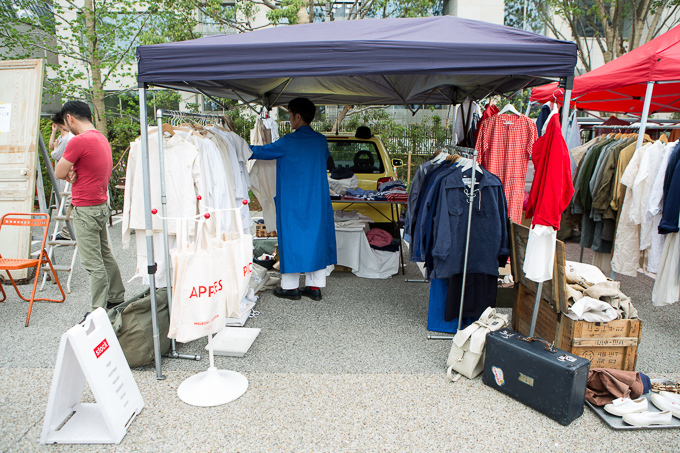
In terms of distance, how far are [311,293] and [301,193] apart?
117cm

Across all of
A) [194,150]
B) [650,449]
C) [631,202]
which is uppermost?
[194,150]

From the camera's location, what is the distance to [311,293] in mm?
4797

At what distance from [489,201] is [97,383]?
301 cm

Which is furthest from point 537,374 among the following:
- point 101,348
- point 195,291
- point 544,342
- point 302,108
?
point 302,108

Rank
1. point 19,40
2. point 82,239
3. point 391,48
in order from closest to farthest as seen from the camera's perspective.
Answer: point 391,48
point 82,239
point 19,40

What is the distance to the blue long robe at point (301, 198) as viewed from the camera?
4316mm

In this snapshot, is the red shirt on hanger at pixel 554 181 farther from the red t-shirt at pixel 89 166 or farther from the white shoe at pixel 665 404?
the red t-shirt at pixel 89 166

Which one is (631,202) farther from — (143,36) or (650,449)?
(143,36)

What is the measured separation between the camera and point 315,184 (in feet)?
14.5

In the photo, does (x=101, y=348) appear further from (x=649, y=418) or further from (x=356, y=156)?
(x=356, y=156)

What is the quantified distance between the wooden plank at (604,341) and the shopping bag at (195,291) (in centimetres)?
255

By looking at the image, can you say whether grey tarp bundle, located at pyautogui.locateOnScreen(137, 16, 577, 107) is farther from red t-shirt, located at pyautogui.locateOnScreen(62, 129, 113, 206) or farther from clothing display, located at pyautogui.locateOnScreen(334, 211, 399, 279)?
clothing display, located at pyautogui.locateOnScreen(334, 211, 399, 279)

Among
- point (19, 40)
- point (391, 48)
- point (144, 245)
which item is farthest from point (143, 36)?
point (391, 48)

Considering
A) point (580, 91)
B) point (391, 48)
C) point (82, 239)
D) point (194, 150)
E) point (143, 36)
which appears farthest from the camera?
point (143, 36)
